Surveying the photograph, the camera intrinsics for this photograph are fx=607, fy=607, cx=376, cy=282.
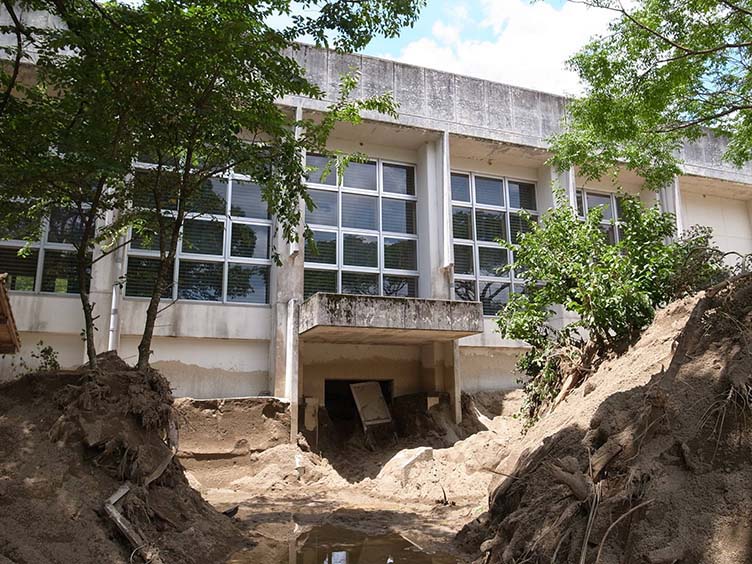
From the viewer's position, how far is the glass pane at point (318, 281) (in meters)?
14.1

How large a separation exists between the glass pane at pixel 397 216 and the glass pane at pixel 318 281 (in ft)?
6.31

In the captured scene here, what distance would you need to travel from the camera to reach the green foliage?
8602 mm

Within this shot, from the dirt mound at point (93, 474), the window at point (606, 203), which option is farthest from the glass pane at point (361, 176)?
the dirt mound at point (93, 474)

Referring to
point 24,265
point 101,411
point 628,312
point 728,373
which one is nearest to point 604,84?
point 628,312

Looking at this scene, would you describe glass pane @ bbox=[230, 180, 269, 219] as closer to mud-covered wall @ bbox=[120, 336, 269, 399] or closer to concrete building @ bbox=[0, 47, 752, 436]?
concrete building @ bbox=[0, 47, 752, 436]

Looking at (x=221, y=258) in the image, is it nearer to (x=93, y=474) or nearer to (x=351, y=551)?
(x=93, y=474)

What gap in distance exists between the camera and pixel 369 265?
581 inches

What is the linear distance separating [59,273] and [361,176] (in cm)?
721

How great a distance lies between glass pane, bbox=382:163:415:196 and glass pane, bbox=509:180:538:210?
2892 mm

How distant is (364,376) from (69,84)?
366 inches

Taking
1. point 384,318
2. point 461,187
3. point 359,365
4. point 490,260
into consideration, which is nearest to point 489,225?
point 490,260

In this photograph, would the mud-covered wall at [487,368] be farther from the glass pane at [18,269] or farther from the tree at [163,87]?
the glass pane at [18,269]

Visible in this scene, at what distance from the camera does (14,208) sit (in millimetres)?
7555

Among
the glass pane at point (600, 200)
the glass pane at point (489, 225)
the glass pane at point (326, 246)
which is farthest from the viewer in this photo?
the glass pane at point (600, 200)
